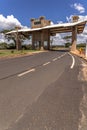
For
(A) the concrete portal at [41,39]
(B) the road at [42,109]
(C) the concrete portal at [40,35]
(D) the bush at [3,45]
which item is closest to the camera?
(B) the road at [42,109]

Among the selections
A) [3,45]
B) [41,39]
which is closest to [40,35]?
[41,39]

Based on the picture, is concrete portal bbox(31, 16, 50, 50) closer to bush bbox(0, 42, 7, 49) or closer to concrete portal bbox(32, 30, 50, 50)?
concrete portal bbox(32, 30, 50, 50)

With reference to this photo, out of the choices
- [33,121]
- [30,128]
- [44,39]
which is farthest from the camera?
[44,39]

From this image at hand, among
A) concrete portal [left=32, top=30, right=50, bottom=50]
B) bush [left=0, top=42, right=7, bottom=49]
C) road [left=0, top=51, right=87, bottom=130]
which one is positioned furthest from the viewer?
bush [left=0, top=42, right=7, bottom=49]

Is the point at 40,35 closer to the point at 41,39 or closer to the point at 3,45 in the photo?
the point at 41,39

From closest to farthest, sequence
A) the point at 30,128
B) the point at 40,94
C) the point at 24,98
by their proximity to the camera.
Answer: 1. the point at 30,128
2. the point at 24,98
3. the point at 40,94

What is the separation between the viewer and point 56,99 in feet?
22.4

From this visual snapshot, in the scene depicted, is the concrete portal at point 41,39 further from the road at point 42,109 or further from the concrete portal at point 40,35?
the road at point 42,109

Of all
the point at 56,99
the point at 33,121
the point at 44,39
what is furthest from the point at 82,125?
the point at 44,39

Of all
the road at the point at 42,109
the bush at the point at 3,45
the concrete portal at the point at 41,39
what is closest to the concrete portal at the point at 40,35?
the concrete portal at the point at 41,39

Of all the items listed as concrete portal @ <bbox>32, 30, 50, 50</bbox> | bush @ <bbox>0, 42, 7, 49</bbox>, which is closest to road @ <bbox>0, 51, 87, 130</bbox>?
concrete portal @ <bbox>32, 30, 50, 50</bbox>

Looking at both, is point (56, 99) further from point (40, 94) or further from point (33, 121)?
point (33, 121)

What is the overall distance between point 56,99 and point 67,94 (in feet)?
2.84

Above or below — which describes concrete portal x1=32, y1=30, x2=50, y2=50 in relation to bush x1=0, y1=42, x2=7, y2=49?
above
